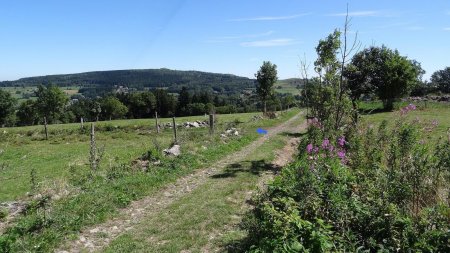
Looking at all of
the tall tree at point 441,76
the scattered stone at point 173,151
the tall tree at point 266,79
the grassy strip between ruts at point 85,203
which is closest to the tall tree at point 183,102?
the tall tree at point 266,79

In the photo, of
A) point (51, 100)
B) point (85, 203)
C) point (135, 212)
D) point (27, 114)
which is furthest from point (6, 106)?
point (135, 212)

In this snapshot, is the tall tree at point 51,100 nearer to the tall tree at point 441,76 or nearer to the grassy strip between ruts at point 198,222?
the grassy strip between ruts at point 198,222

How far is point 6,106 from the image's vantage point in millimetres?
74188

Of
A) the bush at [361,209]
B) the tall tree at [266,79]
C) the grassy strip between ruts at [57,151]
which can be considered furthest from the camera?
the tall tree at [266,79]

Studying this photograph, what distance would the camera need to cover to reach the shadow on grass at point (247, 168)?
45.2 ft

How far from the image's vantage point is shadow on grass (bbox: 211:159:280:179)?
13.8 meters

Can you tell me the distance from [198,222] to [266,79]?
3907 cm

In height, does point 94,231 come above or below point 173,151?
below

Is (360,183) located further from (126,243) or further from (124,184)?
(124,184)

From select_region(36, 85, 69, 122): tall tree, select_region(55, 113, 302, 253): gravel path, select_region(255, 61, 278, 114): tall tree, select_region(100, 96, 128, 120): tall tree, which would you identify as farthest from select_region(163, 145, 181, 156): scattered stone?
select_region(100, 96, 128, 120): tall tree

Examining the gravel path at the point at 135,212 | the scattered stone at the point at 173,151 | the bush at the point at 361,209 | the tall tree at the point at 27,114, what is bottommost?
the tall tree at the point at 27,114

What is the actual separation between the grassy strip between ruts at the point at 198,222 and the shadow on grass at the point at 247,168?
0.55m

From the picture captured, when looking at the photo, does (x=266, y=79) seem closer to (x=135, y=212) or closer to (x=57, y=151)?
(x=57, y=151)

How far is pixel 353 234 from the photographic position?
539 centimetres
